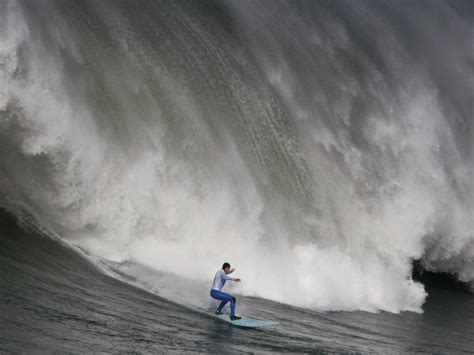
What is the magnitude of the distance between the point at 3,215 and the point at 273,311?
4707 millimetres

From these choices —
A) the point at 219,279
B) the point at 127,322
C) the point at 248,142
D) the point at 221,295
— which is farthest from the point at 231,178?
the point at 127,322

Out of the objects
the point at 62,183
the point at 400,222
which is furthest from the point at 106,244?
the point at 400,222

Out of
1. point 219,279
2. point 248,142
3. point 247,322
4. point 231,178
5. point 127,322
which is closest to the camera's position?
point 127,322

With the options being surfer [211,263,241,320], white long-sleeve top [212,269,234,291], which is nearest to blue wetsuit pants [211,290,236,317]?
surfer [211,263,241,320]

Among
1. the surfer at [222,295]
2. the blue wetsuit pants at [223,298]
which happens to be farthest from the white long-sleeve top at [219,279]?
the blue wetsuit pants at [223,298]

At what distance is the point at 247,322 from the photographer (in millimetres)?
10758

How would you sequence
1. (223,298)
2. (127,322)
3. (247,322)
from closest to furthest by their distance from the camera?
(127,322)
(247,322)
(223,298)

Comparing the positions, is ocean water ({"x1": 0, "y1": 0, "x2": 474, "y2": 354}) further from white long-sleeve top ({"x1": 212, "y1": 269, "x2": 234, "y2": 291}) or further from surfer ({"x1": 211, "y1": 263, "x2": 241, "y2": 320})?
white long-sleeve top ({"x1": 212, "y1": 269, "x2": 234, "y2": 291})

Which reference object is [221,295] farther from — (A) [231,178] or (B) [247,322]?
(A) [231,178]

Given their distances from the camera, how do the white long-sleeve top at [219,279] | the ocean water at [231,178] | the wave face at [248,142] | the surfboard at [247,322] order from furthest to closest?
the wave face at [248,142] < the white long-sleeve top at [219,279] < the ocean water at [231,178] < the surfboard at [247,322]

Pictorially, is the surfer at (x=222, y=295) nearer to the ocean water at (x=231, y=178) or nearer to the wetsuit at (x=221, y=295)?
the wetsuit at (x=221, y=295)

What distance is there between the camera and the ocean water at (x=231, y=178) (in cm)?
1079

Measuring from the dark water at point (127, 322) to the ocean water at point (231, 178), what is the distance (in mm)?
44

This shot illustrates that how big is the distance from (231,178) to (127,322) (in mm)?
6562
